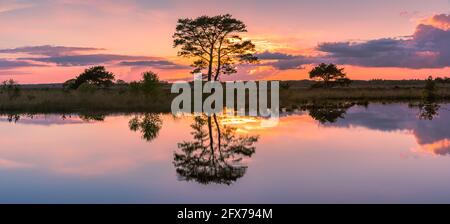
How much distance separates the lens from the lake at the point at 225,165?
30.7 feet

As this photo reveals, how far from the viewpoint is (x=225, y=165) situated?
496 inches

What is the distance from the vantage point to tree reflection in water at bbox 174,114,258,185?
1120cm

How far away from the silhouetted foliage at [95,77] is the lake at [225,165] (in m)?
44.0

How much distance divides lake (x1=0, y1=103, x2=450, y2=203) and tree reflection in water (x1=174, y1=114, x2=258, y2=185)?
0.03 metres

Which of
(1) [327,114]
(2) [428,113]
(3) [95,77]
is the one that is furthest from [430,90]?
(3) [95,77]

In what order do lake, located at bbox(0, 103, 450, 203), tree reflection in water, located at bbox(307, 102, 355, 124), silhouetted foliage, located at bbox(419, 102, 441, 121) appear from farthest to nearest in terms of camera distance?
silhouetted foliage, located at bbox(419, 102, 441, 121)
tree reflection in water, located at bbox(307, 102, 355, 124)
lake, located at bbox(0, 103, 450, 203)

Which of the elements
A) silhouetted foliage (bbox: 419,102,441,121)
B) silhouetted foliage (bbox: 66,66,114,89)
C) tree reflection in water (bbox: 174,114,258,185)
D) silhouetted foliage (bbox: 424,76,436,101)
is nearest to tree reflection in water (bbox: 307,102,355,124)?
silhouetted foliage (bbox: 419,102,441,121)

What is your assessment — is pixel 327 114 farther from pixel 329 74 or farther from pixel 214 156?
pixel 329 74

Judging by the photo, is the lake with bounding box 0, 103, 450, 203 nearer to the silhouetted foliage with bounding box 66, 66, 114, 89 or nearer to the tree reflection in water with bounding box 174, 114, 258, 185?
the tree reflection in water with bounding box 174, 114, 258, 185

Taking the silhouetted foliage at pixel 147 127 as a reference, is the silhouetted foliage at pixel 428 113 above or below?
below

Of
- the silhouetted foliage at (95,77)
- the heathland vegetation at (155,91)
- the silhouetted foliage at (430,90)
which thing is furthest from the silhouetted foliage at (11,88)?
the silhouetted foliage at (430,90)

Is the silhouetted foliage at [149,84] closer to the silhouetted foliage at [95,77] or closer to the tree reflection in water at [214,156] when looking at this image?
the tree reflection in water at [214,156]
